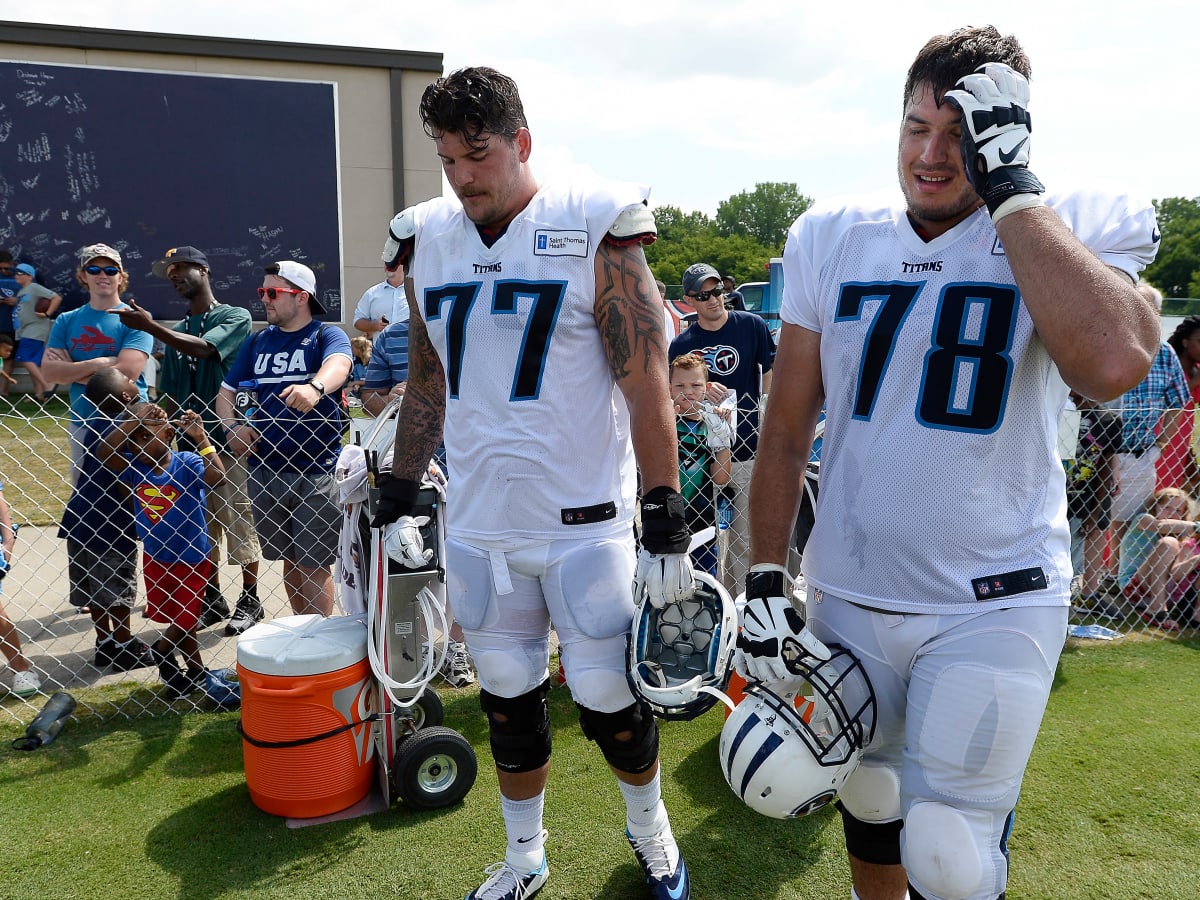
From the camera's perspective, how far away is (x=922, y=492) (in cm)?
177

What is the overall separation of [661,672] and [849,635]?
63 cm

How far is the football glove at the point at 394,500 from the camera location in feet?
9.47

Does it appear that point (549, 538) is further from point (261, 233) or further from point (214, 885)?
point (261, 233)

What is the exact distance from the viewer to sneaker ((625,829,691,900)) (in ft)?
8.65

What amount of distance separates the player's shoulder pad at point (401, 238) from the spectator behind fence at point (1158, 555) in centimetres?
487

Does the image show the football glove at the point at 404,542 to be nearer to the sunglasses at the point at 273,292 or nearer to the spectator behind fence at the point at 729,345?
the sunglasses at the point at 273,292

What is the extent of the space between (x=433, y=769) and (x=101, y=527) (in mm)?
2317

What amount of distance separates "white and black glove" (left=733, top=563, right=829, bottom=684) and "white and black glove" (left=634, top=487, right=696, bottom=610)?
312mm

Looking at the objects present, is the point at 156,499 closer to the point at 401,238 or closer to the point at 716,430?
the point at 401,238

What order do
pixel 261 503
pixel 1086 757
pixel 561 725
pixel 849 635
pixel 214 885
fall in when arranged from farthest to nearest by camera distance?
1. pixel 261 503
2. pixel 561 725
3. pixel 1086 757
4. pixel 214 885
5. pixel 849 635

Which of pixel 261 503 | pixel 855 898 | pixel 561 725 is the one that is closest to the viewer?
pixel 855 898

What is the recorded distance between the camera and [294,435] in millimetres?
4391

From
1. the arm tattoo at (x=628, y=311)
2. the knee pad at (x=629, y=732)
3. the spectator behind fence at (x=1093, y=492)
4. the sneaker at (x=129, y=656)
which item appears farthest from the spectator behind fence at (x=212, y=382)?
the spectator behind fence at (x=1093, y=492)

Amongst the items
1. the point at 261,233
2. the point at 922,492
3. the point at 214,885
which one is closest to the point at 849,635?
the point at 922,492
